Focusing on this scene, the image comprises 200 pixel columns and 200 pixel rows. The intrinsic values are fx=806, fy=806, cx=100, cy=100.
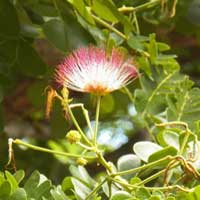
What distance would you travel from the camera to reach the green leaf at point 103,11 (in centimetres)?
100

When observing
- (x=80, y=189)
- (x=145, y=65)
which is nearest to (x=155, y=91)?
(x=145, y=65)

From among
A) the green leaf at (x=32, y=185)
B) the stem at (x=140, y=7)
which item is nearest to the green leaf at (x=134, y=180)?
the green leaf at (x=32, y=185)

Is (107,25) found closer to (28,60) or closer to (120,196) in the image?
(28,60)

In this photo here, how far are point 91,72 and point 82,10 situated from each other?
121 mm

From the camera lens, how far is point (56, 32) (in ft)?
3.50

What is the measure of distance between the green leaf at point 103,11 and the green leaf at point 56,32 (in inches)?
2.5

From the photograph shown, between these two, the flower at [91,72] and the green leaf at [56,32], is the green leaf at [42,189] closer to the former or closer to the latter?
the flower at [91,72]

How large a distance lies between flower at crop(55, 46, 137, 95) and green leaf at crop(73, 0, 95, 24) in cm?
7

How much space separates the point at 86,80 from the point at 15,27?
21 centimetres

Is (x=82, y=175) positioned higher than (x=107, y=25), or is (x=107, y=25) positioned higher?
(x=107, y=25)

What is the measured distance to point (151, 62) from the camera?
3.75 feet

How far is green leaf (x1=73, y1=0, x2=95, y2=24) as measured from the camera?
1.00 m

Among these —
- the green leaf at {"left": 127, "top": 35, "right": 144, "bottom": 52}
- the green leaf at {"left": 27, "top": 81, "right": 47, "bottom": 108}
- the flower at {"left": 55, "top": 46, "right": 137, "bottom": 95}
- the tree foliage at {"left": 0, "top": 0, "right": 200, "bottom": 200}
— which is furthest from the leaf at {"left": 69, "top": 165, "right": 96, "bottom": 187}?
the green leaf at {"left": 27, "top": 81, "right": 47, "bottom": 108}

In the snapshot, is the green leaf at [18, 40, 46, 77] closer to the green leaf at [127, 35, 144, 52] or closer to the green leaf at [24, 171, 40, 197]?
the green leaf at [127, 35, 144, 52]
